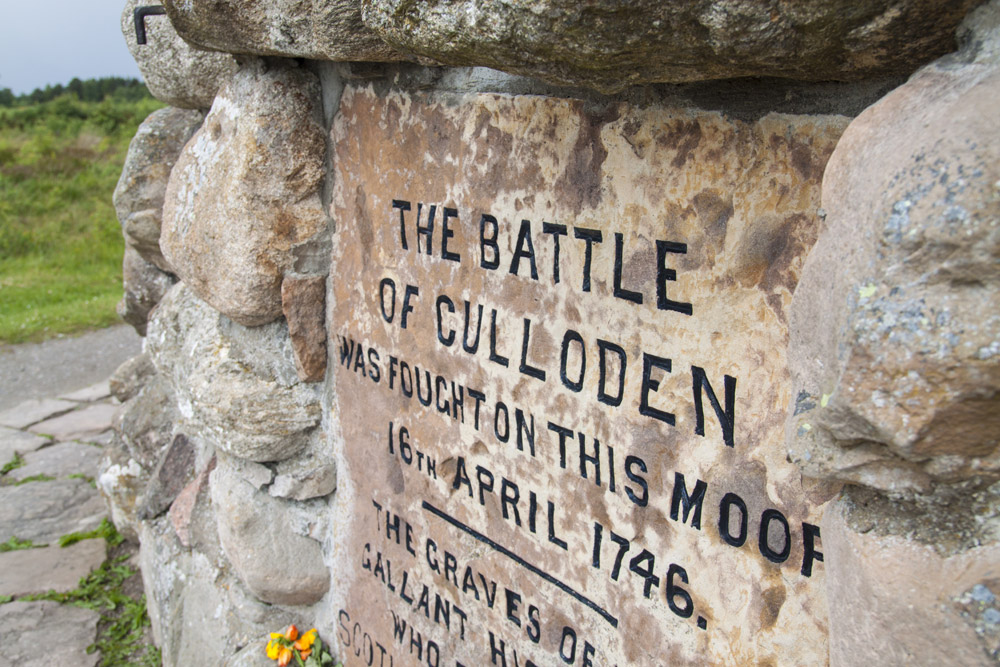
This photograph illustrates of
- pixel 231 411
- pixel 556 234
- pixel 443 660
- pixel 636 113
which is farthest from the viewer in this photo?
pixel 231 411

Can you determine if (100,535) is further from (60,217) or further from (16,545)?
(60,217)

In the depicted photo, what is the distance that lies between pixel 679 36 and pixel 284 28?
92 centimetres

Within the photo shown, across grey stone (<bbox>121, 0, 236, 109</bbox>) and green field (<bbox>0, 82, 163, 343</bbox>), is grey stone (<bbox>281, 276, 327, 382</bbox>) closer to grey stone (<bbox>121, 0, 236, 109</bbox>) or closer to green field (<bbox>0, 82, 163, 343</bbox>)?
grey stone (<bbox>121, 0, 236, 109</bbox>)

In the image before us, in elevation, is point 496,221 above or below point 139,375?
above

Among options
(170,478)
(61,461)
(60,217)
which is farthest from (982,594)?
(60,217)

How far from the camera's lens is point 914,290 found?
24.0 inches

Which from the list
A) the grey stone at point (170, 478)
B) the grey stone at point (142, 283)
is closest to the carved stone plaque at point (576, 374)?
the grey stone at point (170, 478)

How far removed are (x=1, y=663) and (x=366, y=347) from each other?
63.2 inches

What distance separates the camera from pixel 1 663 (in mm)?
2352

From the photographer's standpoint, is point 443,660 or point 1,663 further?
point 1,663

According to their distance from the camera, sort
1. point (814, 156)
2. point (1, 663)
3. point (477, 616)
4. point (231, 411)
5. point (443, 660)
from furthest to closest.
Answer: point (1, 663)
point (231, 411)
point (443, 660)
point (477, 616)
point (814, 156)

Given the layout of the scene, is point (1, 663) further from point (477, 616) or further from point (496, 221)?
point (496, 221)

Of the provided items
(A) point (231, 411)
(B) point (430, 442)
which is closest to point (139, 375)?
(A) point (231, 411)

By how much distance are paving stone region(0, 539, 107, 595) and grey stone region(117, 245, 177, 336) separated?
34.8 inches
